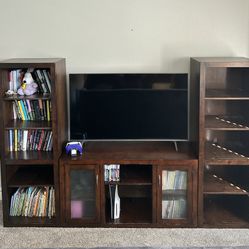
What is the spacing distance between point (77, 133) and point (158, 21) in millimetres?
1193

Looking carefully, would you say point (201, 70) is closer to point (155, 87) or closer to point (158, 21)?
point (155, 87)

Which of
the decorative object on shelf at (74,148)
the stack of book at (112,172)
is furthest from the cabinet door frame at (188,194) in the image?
the decorative object on shelf at (74,148)

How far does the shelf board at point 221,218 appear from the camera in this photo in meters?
3.38

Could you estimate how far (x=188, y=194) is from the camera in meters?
3.37

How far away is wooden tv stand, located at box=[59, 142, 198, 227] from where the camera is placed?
3334 millimetres

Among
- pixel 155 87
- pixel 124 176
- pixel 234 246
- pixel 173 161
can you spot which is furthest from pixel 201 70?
pixel 234 246

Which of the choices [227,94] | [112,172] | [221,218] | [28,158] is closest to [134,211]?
[112,172]

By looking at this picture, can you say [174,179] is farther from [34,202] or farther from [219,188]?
[34,202]

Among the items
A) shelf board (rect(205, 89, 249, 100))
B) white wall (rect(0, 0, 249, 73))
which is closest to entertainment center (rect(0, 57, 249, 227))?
shelf board (rect(205, 89, 249, 100))

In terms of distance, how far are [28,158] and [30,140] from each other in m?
0.22

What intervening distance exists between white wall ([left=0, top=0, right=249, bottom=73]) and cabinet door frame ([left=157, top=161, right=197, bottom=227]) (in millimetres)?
904

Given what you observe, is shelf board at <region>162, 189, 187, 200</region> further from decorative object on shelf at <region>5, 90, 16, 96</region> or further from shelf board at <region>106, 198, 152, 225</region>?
decorative object on shelf at <region>5, 90, 16, 96</region>

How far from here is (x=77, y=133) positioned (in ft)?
11.9

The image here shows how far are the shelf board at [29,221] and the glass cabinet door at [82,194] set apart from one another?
166 mm
